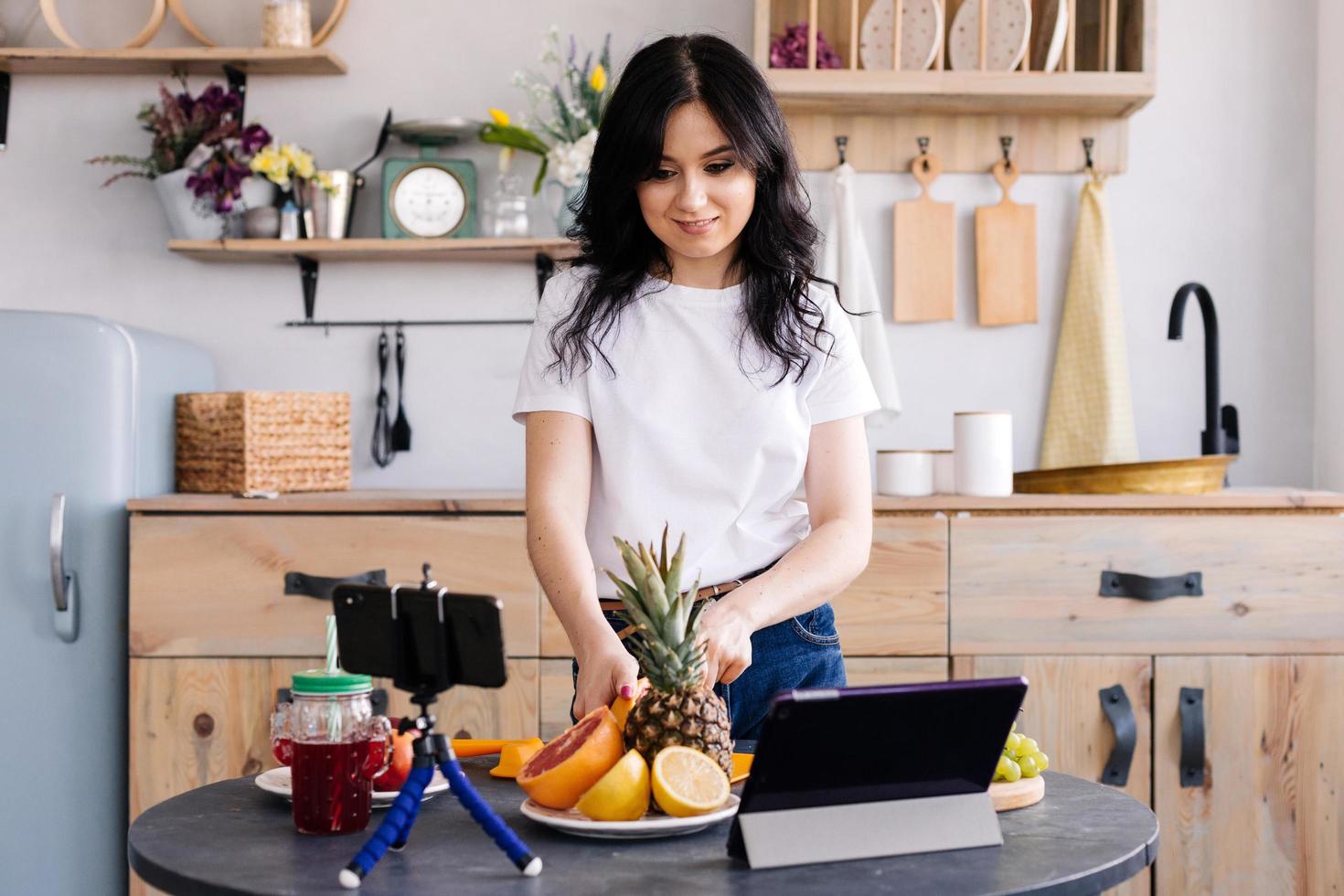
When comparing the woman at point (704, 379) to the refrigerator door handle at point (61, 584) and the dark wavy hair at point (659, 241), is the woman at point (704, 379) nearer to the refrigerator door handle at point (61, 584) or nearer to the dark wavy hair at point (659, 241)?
the dark wavy hair at point (659, 241)

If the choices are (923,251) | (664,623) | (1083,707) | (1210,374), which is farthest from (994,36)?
(664,623)

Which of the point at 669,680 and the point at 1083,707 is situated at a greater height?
the point at 669,680

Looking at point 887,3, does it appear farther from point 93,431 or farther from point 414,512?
point 93,431

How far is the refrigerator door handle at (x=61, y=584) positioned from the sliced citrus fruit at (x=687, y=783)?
5.74 ft

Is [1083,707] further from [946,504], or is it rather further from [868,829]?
[868,829]

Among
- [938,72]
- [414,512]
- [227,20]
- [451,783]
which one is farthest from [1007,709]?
[227,20]

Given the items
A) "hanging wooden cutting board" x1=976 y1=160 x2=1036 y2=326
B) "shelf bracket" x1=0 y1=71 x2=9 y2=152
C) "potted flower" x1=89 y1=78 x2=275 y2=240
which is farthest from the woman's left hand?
"shelf bracket" x1=0 y1=71 x2=9 y2=152

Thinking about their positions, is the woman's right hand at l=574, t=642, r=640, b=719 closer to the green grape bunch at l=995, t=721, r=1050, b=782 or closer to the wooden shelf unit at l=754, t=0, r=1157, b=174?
the green grape bunch at l=995, t=721, r=1050, b=782

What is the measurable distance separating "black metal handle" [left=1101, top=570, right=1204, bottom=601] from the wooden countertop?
12 centimetres

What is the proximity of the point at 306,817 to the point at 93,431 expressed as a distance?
5.44 ft

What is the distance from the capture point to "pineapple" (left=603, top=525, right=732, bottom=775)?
1.10m

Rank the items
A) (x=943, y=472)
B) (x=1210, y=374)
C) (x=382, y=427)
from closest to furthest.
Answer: (x=943, y=472) → (x=1210, y=374) → (x=382, y=427)

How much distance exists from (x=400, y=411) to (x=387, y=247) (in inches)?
14.8

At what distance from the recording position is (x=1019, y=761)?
1226mm
